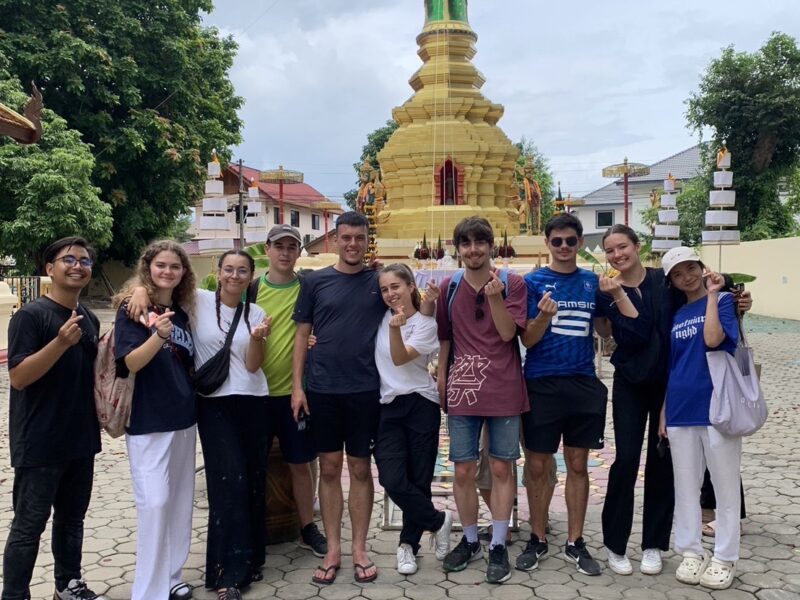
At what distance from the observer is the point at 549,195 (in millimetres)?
39719

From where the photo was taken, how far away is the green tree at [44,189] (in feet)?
55.7

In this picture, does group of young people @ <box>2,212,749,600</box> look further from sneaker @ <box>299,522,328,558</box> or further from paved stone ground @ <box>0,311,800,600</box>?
sneaker @ <box>299,522,328,558</box>

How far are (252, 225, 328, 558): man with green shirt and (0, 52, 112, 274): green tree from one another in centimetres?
1456

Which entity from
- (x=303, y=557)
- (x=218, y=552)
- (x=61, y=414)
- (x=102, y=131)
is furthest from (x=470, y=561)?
(x=102, y=131)

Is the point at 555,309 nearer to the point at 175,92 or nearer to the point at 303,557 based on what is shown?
the point at 303,557

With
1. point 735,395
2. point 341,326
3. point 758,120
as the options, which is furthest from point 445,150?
point 735,395

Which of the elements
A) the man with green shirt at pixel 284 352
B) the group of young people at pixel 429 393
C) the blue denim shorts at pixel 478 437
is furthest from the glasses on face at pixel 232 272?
the blue denim shorts at pixel 478 437

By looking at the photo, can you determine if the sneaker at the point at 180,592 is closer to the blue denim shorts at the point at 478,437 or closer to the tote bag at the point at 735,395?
the blue denim shorts at the point at 478,437

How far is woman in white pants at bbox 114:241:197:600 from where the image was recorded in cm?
335

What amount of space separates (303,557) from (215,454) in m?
0.98

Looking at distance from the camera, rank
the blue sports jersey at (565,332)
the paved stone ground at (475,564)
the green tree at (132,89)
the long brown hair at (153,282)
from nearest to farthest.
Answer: the long brown hair at (153,282), the paved stone ground at (475,564), the blue sports jersey at (565,332), the green tree at (132,89)

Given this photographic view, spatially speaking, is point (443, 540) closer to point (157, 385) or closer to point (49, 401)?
point (157, 385)

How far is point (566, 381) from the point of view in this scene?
3918 mm

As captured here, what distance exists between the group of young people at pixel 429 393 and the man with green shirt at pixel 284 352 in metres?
0.01
